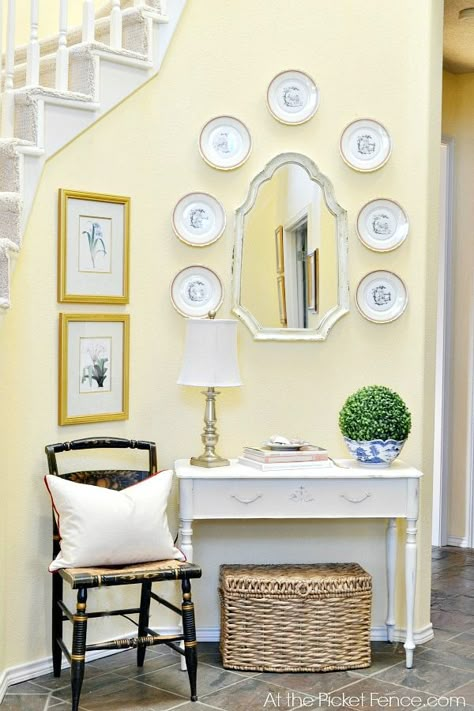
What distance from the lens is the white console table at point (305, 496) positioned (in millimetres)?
3570

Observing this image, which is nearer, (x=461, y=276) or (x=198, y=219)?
(x=198, y=219)

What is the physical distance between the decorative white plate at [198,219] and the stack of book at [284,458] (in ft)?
2.79

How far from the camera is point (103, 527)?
327 cm

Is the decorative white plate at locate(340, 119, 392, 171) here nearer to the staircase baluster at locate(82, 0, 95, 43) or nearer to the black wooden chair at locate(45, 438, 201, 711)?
the staircase baluster at locate(82, 0, 95, 43)

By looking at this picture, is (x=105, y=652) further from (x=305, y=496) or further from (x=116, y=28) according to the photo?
(x=116, y=28)

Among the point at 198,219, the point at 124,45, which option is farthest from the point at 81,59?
the point at 198,219

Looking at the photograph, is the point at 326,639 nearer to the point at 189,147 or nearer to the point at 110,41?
the point at 189,147

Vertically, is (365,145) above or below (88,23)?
below

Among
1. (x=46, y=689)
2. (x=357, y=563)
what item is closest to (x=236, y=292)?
(x=357, y=563)

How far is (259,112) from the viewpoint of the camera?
154 inches

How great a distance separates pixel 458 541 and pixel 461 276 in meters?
1.54

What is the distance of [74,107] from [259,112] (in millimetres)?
767

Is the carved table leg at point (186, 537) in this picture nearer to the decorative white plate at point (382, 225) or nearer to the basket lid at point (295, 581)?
the basket lid at point (295, 581)

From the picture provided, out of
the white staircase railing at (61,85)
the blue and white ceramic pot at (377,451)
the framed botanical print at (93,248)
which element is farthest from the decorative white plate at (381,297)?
the white staircase railing at (61,85)
